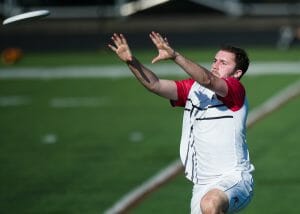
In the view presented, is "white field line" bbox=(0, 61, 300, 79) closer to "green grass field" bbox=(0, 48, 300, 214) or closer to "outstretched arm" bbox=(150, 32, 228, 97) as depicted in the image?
"green grass field" bbox=(0, 48, 300, 214)

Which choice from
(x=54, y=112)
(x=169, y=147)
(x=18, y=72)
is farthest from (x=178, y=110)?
(x=18, y=72)

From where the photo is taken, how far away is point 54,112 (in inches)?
680

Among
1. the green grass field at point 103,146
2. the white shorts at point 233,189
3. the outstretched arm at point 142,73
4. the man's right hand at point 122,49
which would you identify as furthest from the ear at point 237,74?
the green grass field at point 103,146

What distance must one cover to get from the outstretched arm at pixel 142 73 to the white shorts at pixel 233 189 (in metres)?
0.86

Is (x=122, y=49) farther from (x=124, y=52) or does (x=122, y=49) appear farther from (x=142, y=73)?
(x=142, y=73)

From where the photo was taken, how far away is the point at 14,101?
1858 centimetres

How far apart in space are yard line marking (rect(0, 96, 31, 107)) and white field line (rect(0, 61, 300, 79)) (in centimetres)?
270

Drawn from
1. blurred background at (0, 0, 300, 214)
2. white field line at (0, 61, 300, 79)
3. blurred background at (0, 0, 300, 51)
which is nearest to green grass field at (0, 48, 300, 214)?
blurred background at (0, 0, 300, 214)

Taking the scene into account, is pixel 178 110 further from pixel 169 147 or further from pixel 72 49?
pixel 72 49

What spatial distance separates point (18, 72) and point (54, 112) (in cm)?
564

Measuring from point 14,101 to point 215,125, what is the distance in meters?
11.0

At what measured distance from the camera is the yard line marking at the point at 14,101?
18234 millimetres

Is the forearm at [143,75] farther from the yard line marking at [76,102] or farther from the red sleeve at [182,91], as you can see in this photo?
the yard line marking at [76,102]

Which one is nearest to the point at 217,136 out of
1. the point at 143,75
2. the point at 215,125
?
the point at 215,125
